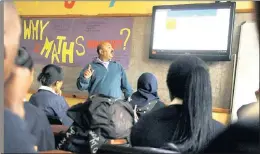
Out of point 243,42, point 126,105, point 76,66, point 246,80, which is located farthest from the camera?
point 76,66

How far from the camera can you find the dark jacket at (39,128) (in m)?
1.10

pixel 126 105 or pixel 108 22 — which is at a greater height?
pixel 108 22

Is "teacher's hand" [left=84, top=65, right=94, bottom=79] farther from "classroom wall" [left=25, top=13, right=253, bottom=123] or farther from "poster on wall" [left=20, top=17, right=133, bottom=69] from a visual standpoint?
"classroom wall" [left=25, top=13, right=253, bottom=123]

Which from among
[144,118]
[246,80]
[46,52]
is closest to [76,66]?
[46,52]

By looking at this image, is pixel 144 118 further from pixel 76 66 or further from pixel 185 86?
pixel 76 66

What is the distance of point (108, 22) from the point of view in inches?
67.6

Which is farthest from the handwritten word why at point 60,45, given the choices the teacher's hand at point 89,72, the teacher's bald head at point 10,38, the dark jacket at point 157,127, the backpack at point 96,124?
the teacher's bald head at point 10,38

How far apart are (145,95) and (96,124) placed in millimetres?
324

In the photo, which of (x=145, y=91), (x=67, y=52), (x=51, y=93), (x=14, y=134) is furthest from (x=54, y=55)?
(x=14, y=134)

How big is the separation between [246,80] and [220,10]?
26 cm

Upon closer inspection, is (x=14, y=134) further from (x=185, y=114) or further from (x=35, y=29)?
(x=35, y=29)

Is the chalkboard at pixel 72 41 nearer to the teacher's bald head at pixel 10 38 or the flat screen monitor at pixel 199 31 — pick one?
the flat screen monitor at pixel 199 31

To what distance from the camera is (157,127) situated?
1.31 metres

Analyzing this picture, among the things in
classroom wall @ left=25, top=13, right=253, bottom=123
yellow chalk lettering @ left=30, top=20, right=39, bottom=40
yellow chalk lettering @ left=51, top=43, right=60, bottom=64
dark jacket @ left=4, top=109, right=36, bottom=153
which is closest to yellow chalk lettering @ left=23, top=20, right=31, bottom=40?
yellow chalk lettering @ left=30, top=20, right=39, bottom=40
